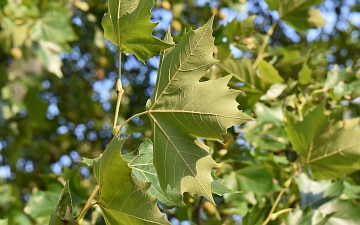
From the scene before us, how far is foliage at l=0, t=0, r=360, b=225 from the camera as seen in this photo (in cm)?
77

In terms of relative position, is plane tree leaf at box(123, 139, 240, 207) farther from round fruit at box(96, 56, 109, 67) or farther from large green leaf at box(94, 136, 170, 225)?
round fruit at box(96, 56, 109, 67)

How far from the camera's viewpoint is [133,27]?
0.85m

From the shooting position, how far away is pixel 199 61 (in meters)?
0.78

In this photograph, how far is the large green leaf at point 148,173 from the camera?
0.83 m

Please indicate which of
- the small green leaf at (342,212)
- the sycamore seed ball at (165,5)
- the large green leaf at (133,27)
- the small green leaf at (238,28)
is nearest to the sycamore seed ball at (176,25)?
the sycamore seed ball at (165,5)

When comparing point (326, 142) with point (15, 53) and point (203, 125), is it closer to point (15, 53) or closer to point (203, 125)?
point (203, 125)

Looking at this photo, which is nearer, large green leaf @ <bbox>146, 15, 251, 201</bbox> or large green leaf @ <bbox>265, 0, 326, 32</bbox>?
large green leaf @ <bbox>146, 15, 251, 201</bbox>

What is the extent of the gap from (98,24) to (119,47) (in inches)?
73.5

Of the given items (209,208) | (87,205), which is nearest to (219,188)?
(87,205)

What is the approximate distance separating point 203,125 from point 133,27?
224 mm

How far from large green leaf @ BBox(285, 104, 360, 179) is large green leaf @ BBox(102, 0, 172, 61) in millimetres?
472

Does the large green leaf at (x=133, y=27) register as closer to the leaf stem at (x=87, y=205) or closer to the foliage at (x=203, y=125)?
the foliage at (x=203, y=125)

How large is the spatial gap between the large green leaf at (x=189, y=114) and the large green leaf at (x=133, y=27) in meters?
0.06

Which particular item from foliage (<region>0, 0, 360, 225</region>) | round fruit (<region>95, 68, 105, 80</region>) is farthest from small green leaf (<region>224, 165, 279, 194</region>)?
round fruit (<region>95, 68, 105, 80</region>)
